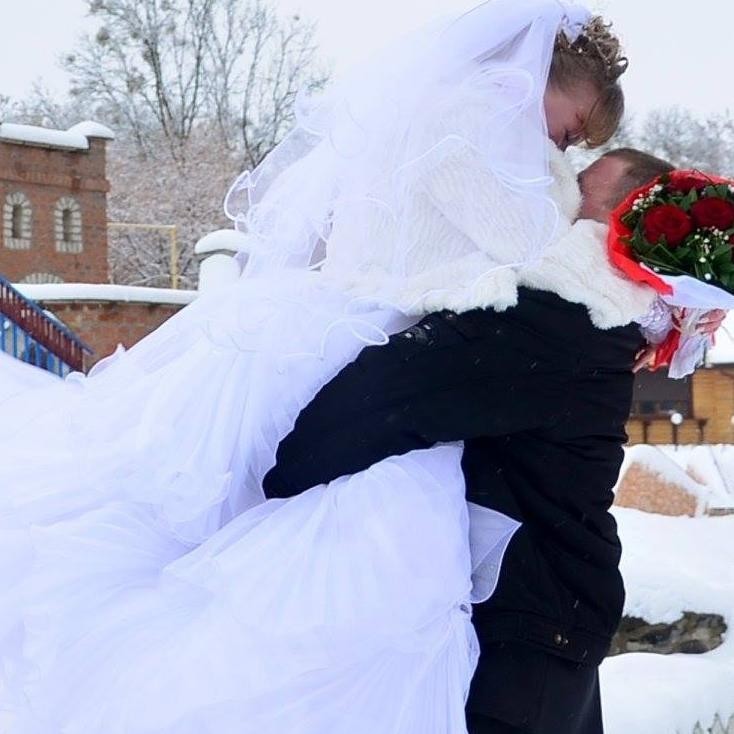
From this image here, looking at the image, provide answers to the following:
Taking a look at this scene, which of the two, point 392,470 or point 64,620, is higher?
point 392,470

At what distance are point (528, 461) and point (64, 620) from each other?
82cm

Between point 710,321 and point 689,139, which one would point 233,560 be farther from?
point 689,139

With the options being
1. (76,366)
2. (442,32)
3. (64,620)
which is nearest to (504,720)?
(64,620)

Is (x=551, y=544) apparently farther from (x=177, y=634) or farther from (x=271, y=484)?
(x=177, y=634)

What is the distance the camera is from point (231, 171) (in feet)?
91.6

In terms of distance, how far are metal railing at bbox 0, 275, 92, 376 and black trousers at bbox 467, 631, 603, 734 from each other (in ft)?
37.5

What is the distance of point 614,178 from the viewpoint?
234cm

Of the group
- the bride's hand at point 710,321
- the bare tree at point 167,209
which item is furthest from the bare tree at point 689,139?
Answer: the bride's hand at point 710,321

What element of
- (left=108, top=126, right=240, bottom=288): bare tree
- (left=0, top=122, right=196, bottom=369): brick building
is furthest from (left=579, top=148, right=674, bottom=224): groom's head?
(left=108, top=126, right=240, bottom=288): bare tree

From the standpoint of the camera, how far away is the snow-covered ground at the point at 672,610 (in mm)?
4418

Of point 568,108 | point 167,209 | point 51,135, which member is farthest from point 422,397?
point 167,209

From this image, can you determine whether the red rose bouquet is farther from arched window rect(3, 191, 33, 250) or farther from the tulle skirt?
arched window rect(3, 191, 33, 250)

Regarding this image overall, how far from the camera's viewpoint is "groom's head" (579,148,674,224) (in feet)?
7.59

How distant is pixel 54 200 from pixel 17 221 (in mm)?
872
